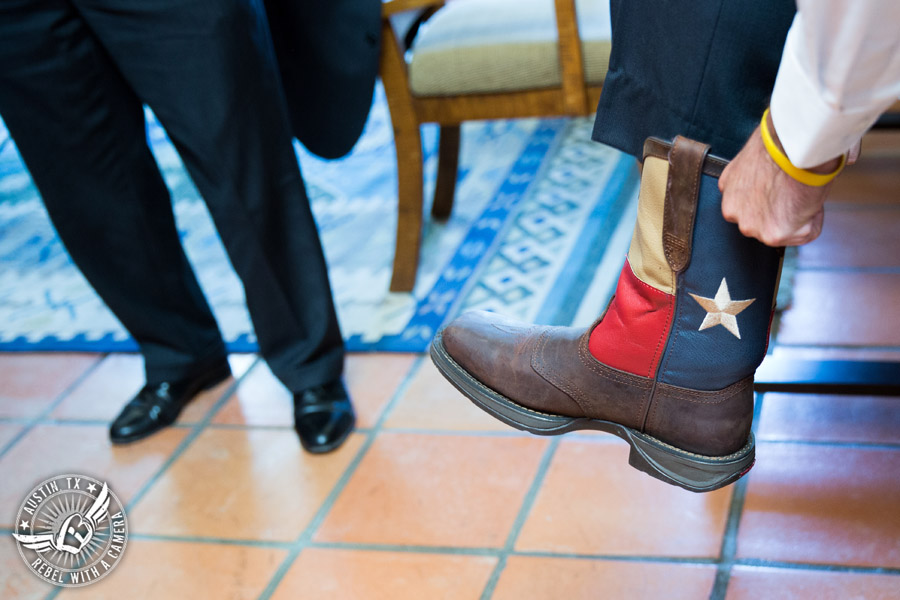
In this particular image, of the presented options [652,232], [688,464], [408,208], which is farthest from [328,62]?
[688,464]

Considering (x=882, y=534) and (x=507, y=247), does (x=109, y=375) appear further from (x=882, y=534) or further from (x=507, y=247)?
(x=882, y=534)

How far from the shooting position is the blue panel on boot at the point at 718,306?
0.70 meters

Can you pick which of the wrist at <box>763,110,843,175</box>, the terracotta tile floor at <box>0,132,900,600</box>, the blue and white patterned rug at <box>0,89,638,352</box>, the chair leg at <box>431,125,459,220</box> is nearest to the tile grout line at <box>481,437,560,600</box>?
the terracotta tile floor at <box>0,132,900,600</box>

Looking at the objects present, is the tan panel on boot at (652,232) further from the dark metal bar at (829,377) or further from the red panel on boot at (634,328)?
the dark metal bar at (829,377)

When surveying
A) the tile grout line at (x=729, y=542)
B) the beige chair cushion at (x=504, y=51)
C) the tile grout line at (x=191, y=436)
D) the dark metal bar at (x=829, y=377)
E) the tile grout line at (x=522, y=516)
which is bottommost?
the tile grout line at (x=191, y=436)

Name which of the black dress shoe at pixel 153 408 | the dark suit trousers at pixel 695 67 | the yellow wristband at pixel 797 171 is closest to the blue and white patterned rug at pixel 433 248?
the black dress shoe at pixel 153 408

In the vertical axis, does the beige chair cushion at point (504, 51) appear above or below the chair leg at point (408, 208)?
above

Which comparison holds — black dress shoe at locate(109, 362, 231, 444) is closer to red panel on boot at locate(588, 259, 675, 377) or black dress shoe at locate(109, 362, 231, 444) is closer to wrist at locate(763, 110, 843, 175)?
red panel on boot at locate(588, 259, 675, 377)

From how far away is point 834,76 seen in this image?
49cm

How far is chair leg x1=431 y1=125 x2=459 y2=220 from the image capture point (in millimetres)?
2002

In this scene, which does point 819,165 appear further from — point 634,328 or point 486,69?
point 486,69

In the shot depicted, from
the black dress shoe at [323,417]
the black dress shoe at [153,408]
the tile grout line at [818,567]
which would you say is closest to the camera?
the tile grout line at [818,567]

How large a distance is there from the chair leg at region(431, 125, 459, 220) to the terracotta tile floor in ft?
2.03

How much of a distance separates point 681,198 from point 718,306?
108 millimetres
